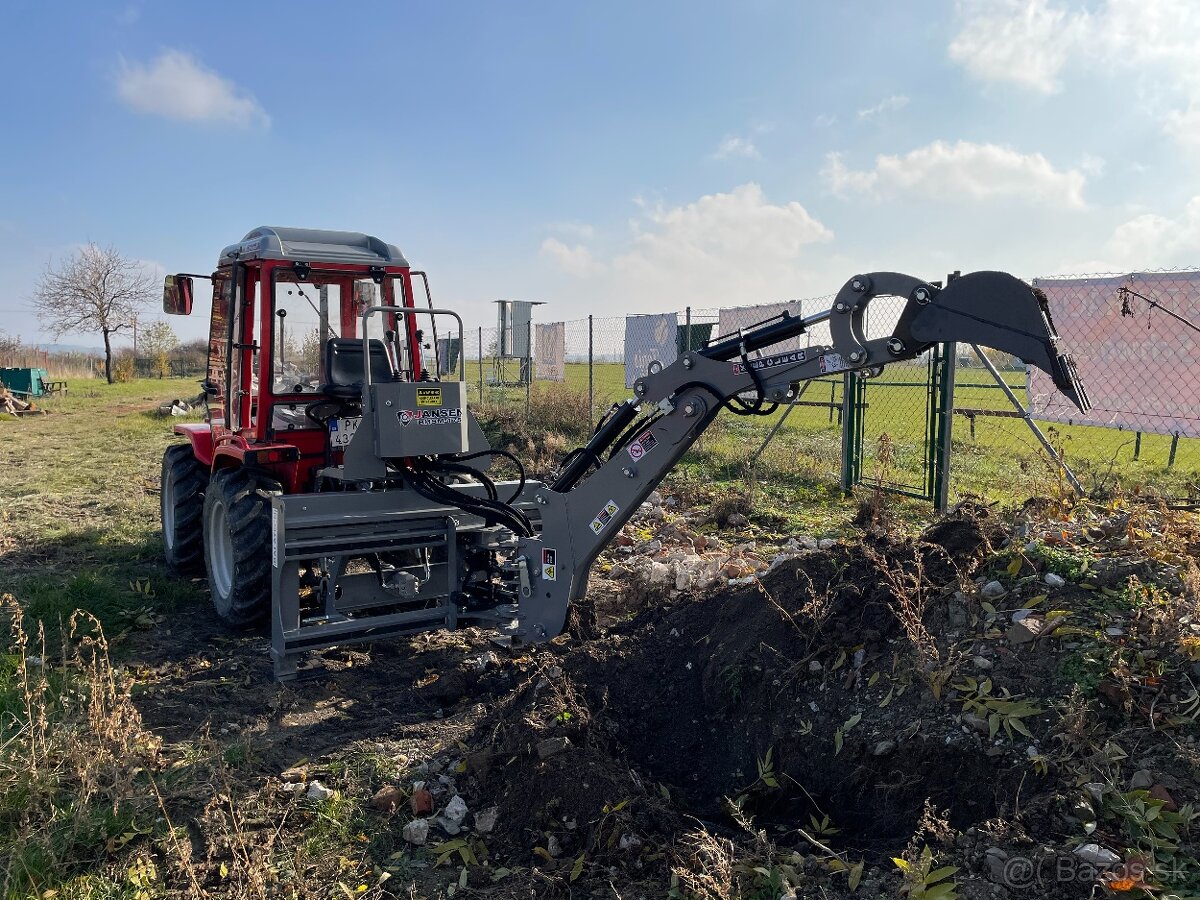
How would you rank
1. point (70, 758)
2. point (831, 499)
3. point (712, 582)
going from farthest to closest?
point (831, 499) → point (712, 582) → point (70, 758)

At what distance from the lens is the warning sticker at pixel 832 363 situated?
391 cm

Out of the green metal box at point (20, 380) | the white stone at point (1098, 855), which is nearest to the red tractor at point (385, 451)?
the white stone at point (1098, 855)

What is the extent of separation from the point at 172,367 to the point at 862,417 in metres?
47.4

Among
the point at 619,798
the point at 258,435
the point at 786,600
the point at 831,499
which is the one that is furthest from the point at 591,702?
the point at 831,499

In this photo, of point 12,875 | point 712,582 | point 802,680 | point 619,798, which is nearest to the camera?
point 12,875

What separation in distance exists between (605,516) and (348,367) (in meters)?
2.50

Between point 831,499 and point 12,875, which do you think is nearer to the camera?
point 12,875

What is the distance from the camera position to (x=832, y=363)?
3947 millimetres

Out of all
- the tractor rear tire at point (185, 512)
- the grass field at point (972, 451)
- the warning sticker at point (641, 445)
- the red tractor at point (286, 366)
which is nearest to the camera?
the warning sticker at point (641, 445)

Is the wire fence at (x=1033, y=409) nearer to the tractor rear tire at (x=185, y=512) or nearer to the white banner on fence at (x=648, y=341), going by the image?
the white banner on fence at (x=648, y=341)

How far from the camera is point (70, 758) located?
12.5ft

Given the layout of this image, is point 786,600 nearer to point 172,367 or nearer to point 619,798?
point 619,798

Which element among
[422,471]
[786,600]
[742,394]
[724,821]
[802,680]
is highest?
[742,394]

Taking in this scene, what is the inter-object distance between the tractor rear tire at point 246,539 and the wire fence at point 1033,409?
3.77 meters
